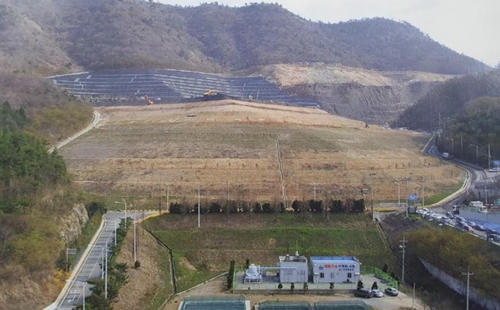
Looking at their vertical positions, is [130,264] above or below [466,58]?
below

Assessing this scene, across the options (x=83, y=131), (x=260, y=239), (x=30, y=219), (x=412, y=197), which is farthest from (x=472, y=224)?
(x=83, y=131)

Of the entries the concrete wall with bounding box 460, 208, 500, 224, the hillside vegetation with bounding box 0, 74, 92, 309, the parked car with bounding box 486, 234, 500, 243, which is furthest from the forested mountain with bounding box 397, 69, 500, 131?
the hillside vegetation with bounding box 0, 74, 92, 309

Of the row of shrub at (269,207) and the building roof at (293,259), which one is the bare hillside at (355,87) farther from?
the building roof at (293,259)

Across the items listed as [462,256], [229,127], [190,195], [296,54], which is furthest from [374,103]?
[462,256]

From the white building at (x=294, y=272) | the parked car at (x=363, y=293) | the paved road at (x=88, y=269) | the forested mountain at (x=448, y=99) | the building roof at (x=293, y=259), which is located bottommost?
the parked car at (x=363, y=293)

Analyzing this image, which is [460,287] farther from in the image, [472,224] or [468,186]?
[468,186]

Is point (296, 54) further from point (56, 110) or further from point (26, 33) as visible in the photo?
point (56, 110)

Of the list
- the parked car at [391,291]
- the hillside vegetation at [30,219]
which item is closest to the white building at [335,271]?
the parked car at [391,291]
